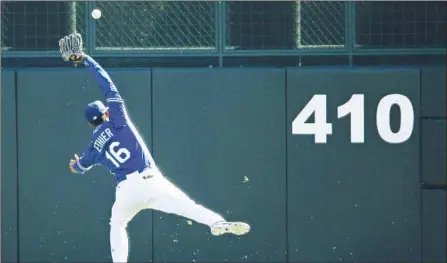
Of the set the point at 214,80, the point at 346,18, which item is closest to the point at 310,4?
the point at 346,18

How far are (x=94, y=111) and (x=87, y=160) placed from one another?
1.39 feet

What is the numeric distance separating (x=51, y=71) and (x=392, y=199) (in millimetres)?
3255

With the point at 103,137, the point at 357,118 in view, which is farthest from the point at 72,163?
the point at 357,118

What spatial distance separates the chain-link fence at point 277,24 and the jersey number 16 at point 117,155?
1512 mm

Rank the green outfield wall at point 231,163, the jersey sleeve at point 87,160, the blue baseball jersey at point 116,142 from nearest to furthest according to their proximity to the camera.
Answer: the blue baseball jersey at point 116,142 → the jersey sleeve at point 87,160 → the green outfield wall at point 231,163

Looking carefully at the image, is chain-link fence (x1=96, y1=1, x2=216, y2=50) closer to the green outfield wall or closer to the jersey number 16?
the green outfield wall

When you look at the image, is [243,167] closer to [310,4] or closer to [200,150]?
[200,150]

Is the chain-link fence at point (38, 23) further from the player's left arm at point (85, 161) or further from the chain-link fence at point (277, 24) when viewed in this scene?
the chain-link fence at point (277, 24)

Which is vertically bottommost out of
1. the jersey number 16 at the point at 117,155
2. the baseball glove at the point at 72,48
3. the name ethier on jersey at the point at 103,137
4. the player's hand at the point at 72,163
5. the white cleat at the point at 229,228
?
the white cleat at the point at 229,228

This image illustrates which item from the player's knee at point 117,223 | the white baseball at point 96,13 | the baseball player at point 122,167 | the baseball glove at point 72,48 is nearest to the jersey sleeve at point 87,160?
the baseball player at point 122,167

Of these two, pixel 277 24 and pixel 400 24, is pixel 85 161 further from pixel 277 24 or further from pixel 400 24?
pixel 400 24

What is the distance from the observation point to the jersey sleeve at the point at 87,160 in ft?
33.0

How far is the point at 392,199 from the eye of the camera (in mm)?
10625

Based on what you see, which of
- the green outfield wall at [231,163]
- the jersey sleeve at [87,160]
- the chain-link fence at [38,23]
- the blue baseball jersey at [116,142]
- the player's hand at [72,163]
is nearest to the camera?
the blue baseball jersey at [116,142]
